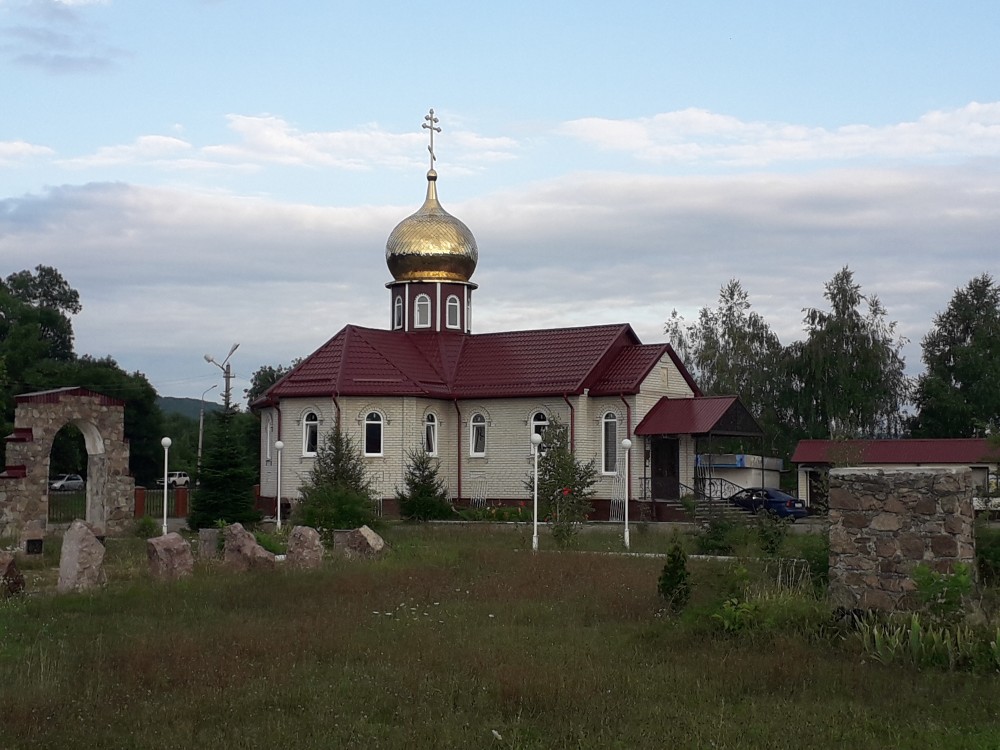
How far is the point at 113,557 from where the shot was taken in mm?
21172

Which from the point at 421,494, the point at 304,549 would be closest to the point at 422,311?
the point at 421,494

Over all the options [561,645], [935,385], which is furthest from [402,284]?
[561,645]

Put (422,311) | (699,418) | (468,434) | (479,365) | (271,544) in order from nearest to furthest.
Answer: (271,544), (699,418), (468,434), (479,365), (422,311)

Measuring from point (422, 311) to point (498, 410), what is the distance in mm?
4959

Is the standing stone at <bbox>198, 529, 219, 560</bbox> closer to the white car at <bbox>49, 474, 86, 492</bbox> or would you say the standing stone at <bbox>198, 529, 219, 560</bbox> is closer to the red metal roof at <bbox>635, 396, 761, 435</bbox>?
the red metal roof at <bbox>635, 396, 761, 435</bbox>

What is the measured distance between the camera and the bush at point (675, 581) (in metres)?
13.2

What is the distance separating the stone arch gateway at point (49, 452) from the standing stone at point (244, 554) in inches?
380

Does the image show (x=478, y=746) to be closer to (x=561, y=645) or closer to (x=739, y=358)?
(x=561, y=645)

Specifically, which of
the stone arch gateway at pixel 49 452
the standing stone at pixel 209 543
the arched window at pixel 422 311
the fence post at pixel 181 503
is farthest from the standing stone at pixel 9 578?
the arched window at pixel 422 311

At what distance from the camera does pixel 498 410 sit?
3431 cm

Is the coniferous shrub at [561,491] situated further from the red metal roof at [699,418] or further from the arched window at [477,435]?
the arched window at [477,435]

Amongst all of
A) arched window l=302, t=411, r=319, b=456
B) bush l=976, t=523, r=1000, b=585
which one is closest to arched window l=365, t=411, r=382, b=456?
arched window l=302, t=411, r=319, b=456

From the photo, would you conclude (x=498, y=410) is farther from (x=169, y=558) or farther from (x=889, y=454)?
(x=169, y=558)

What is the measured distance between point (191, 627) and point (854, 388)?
120 feet
